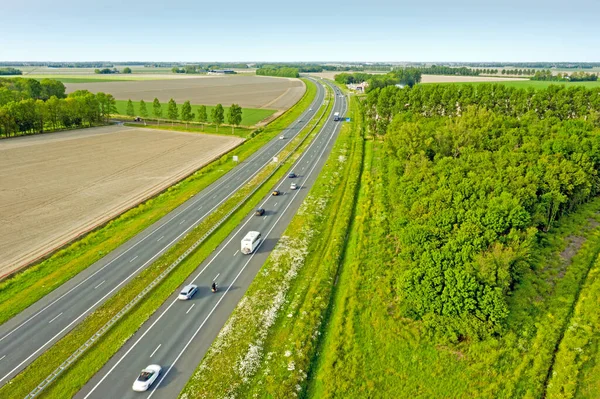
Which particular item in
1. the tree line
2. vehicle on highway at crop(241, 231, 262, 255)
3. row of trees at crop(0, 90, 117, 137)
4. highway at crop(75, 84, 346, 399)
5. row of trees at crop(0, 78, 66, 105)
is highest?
row of trees at crop(0, 78, 66, 105)

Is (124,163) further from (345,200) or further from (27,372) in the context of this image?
(27,372)

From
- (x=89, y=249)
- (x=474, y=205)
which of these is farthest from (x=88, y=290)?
(x=474, y=205)

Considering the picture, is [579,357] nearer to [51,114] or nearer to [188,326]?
[188,326]

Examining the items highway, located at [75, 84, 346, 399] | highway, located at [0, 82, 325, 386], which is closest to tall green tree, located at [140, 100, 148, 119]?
highway, located at [0, 82, 325, 386]

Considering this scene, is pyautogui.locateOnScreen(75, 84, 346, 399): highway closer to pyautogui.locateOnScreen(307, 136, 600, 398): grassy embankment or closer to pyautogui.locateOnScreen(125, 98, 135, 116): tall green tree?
pyautogui.locateOnScreen(307, 136, 600, 398): grassy embankment

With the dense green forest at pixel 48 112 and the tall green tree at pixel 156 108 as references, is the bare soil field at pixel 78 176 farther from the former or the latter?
the tall green tree at pixel 156 108
